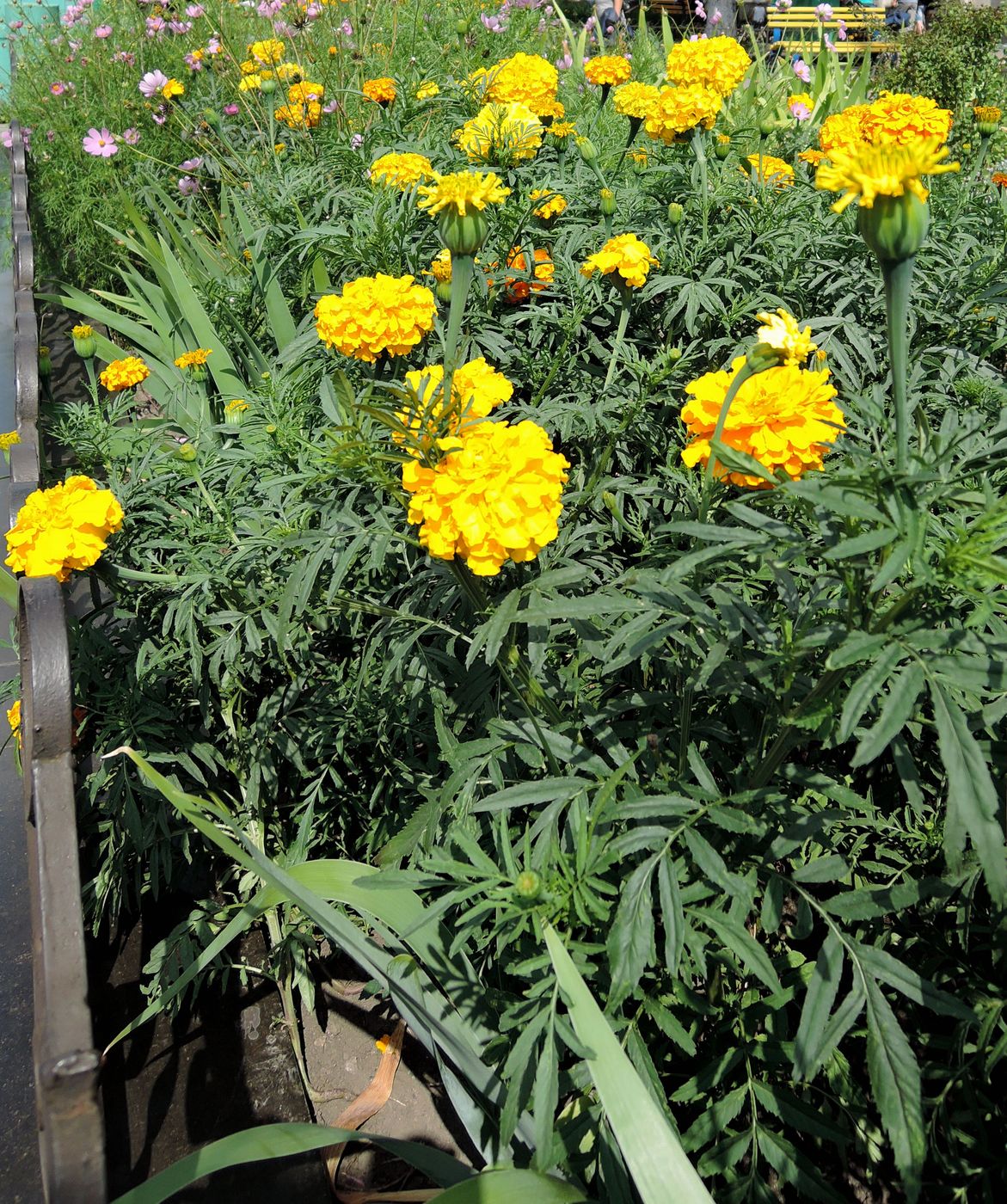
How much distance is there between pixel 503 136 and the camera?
1819mm

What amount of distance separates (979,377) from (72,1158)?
155cm

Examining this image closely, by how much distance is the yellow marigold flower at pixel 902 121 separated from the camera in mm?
1920

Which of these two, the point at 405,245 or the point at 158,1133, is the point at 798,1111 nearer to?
the point at 158,1133

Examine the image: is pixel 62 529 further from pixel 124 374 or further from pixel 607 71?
pixel 607 71

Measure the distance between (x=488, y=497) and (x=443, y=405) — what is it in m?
0.17

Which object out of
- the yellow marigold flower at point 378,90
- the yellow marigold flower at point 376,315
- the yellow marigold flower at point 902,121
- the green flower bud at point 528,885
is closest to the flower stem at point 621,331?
the yellow marigold flower at point 376,315

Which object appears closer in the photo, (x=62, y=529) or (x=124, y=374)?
(x=62, y=529)

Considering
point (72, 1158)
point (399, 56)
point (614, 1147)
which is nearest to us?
point (72, 1158)

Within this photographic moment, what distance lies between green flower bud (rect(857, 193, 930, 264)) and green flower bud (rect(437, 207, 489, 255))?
0.48 metres

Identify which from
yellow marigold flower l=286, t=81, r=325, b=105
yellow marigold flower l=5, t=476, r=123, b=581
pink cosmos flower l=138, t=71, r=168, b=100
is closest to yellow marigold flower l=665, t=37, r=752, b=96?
yellow marigold flower l=286, t=81, r=325, b=105

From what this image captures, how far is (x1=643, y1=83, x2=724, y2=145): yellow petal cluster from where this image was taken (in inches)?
71.3

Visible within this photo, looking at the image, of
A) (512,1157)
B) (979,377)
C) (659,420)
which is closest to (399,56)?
(659,420)

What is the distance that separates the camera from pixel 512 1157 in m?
1.09

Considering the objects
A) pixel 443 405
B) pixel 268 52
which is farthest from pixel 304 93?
pixel 443 405
